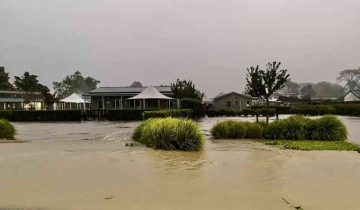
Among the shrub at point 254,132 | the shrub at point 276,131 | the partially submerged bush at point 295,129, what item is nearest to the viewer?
the partially submerged bush at point 295,129

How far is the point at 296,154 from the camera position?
9.55 m

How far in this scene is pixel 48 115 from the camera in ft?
100

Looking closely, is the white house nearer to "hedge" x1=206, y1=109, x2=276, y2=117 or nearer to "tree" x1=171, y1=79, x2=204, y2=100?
"hedge" x1=206, y1=109, x2=276, y2=117

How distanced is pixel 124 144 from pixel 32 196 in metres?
6.43

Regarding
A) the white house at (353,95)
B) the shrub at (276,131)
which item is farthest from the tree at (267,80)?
the white house at (353,95)

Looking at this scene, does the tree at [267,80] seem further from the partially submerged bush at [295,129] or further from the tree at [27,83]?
the tree at [27,83]

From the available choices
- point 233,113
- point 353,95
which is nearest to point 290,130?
point 233,113

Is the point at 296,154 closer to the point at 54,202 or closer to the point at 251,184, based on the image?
the point at 251,184

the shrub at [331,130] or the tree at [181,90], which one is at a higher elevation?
the tree at [181,90]

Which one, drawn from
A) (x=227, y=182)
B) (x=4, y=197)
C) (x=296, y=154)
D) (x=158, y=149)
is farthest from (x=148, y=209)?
(x=296, y=154)

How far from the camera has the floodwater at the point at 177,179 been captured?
16.3 ft

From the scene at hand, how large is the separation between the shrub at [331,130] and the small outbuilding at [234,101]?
3729 centimetres

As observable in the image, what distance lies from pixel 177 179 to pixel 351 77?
460 feet

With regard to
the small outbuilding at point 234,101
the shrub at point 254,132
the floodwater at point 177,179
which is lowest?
the floodwater at point 177,179
